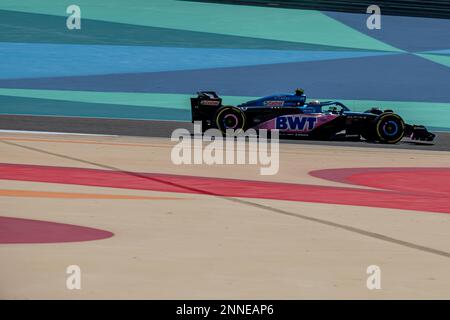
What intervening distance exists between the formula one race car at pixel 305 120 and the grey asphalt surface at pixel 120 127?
0.24m

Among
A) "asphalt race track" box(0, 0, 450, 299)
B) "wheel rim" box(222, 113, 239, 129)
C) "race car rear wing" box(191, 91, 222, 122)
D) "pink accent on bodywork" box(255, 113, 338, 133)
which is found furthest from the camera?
"race car rear wing" box(191, 91, 222, 122)

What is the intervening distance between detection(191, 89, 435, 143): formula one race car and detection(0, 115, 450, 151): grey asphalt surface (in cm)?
24

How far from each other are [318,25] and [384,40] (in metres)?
2.53

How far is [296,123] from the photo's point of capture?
2403cm

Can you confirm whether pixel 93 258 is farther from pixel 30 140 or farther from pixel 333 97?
pixel 333 97

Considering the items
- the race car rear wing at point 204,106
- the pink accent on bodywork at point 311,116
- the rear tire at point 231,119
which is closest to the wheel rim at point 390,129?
the pink accent on bodywork at point 311,116

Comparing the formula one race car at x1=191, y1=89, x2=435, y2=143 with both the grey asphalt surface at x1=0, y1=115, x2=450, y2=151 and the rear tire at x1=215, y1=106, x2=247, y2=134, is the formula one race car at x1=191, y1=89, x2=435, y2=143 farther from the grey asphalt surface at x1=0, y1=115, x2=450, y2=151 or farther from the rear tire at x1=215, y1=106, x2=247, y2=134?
the grey asphalt surface at x1=0, y1=115, x2=450, y2=151

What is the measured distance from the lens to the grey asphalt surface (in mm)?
24134

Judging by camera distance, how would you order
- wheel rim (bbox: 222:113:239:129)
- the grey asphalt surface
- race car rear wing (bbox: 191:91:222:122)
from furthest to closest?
race car rear wing (bbox: 191:91:222:122) → wheel rim (bbox: 222:113:239:129) → the grey asphalt surface

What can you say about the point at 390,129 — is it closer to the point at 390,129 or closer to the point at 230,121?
the point at 390,129

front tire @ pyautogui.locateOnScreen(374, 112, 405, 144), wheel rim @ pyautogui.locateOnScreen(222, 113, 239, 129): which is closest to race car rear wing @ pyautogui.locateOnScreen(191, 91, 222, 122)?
wheel rim @ pyautogui.locateOnScreen(222, 113, 239, 129)

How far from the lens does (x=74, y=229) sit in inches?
419

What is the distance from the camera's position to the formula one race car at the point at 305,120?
2395cm

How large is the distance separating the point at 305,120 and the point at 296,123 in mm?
211
